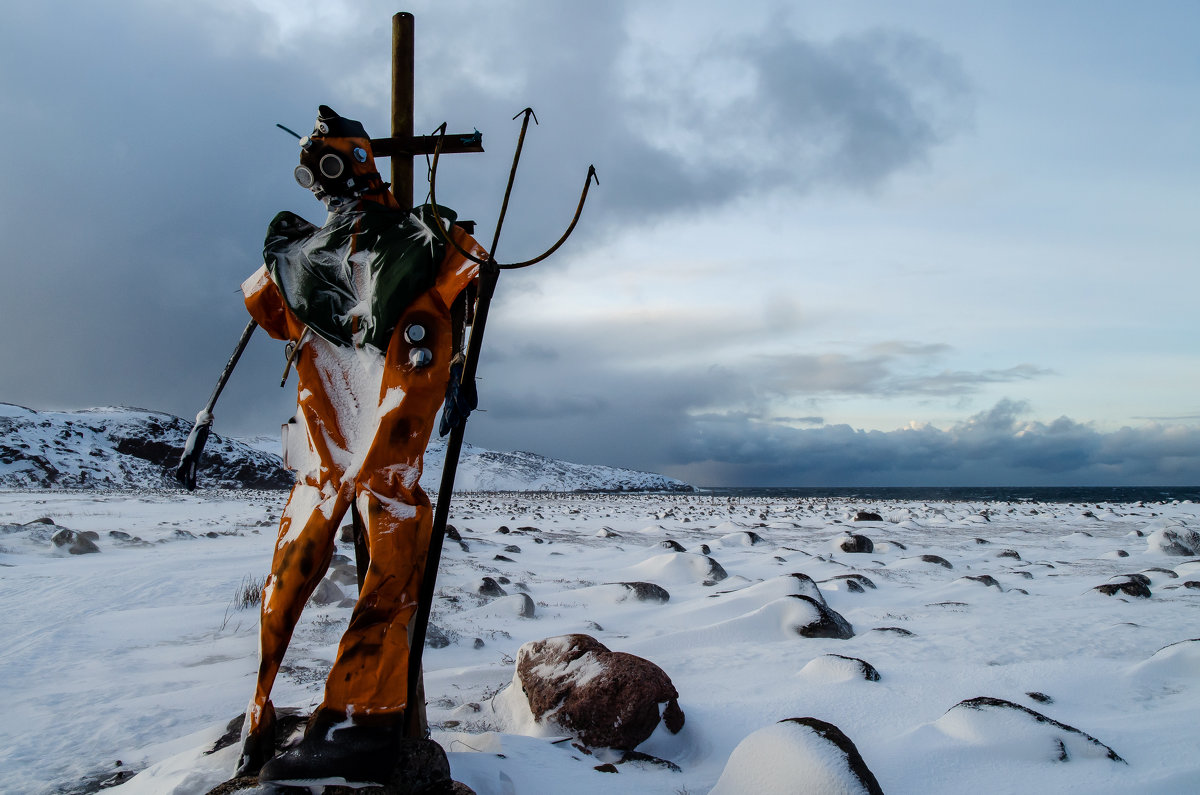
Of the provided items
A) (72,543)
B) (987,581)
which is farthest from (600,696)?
(72,543)

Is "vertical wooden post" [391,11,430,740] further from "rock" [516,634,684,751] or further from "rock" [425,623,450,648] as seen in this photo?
"rock" [425,623,450,648]

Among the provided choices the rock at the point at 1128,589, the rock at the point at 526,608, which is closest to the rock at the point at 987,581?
the rock at the point at 1128,589

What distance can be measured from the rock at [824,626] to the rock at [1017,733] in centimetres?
164

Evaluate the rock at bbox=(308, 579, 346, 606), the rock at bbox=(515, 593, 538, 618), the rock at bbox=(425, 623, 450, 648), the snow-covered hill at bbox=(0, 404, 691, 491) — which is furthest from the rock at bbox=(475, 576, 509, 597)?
the snow-covered hill at bbox=(0, 404, 691, 491)

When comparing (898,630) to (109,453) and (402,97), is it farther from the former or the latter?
(109,453)

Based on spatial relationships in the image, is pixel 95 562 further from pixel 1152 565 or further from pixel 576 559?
pixel 1152 565

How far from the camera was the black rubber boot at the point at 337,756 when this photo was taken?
1.67 metres

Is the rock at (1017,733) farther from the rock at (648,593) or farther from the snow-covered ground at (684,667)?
the rock at (648,593)

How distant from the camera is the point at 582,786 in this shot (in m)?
2.07

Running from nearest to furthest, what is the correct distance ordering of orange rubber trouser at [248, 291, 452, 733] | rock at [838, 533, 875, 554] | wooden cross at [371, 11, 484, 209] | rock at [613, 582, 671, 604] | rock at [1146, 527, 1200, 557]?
orange rubber trouser at [248, 291, 452, 733], wooden cross at [371, 11, 484, 209], rock at [613, 582, 671, 604], rock at [1146, 527, 1200, 557], rock at [838, 533, 875, 554]

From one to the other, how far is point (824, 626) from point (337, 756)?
339cm

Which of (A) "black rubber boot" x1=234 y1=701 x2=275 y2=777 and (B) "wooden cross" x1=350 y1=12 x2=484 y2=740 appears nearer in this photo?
(A) "black rubber boot" x1=234 y1=701 x2=275 y2=777

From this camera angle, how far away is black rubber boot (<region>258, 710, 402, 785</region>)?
5.47 ft

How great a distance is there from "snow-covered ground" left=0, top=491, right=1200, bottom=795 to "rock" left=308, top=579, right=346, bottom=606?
A: 0.14 meters
